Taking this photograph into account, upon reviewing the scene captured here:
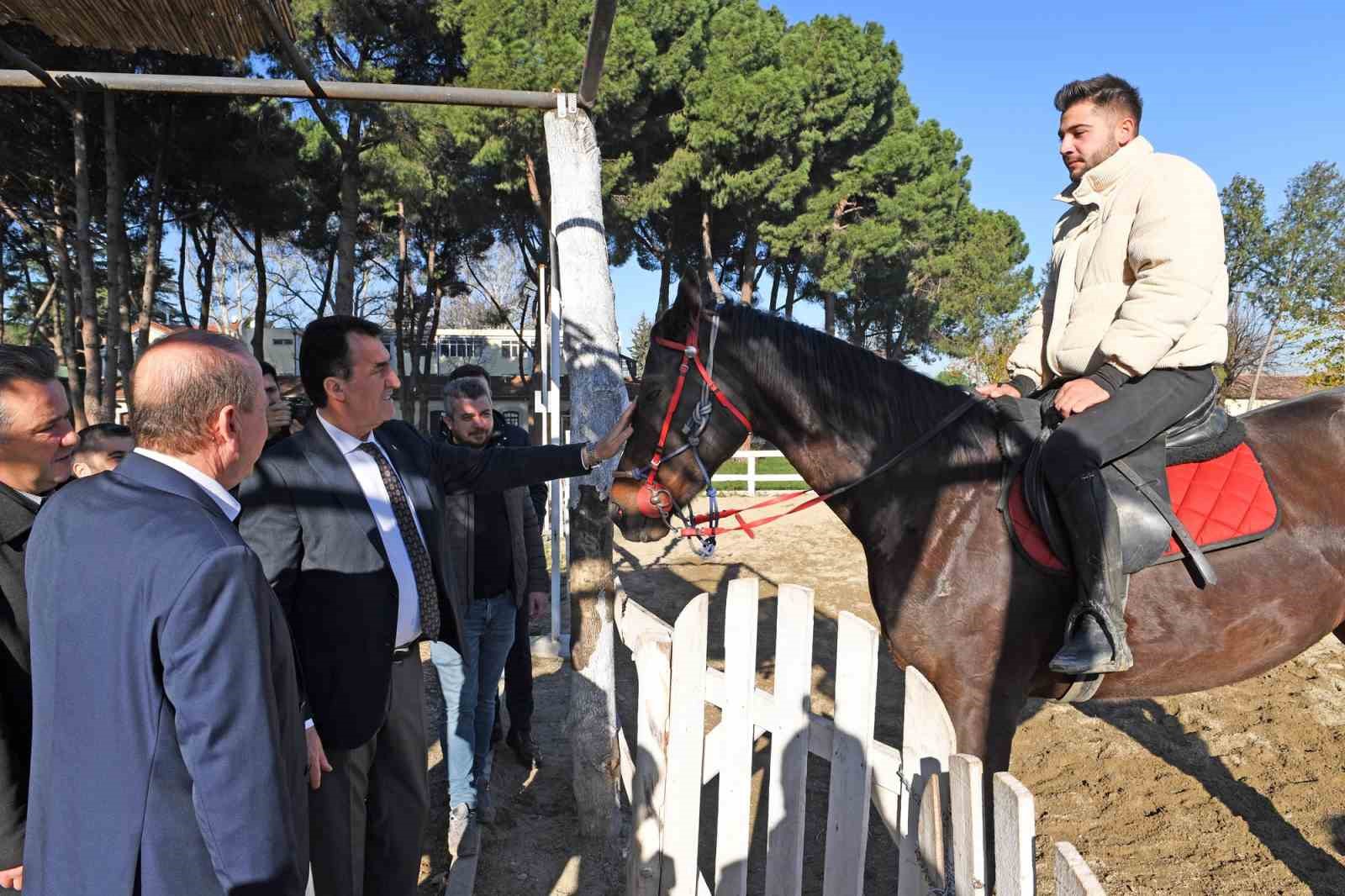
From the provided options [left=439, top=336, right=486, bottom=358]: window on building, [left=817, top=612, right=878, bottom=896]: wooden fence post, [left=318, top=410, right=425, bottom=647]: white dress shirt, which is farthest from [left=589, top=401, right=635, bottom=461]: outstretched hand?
[left=439, top=336, right=486, bottom=358]: window on building

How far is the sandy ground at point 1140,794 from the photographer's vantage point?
11.2 ft

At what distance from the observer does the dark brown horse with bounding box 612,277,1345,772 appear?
102 inches

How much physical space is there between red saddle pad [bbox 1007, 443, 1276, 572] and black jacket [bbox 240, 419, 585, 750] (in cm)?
216

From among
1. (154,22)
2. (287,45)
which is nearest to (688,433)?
(287,45)

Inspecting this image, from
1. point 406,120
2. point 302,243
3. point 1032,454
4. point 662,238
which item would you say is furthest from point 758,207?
point 1032,454

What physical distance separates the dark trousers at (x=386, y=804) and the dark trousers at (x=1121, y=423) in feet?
7.50

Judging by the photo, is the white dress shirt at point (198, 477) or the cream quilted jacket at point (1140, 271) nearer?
the white dress shirt at point (198, 477)

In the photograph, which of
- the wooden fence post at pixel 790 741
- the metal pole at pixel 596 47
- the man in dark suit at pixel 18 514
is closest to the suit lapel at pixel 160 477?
the man in dark suit at pixel 18 514

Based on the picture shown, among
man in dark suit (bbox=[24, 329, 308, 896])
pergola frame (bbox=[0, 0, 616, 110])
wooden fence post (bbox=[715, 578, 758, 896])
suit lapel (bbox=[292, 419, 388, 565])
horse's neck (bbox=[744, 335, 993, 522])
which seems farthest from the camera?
pergola frame (bbox=[0, 0, 616, 110])

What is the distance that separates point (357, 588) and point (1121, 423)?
2.55 meters

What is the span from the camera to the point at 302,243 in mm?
24328

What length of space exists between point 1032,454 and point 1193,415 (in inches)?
25.3

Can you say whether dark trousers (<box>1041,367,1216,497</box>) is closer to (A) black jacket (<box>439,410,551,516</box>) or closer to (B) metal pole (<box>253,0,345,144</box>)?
(A) black jacket (<box>439,410,551,516</box>)

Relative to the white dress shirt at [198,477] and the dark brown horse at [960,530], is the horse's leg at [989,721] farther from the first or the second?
the white dress shirt at [198,477]
